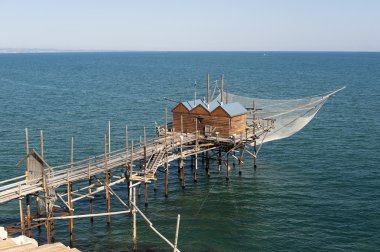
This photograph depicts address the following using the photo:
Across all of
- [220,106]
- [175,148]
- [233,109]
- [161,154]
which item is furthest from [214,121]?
[161,154]

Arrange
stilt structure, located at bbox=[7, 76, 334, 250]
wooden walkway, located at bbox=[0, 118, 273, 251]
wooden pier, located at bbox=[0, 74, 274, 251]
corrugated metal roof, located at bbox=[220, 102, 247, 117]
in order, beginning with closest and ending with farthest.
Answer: wooden walkway, located at bbox=[0, 118, 273, 251], wooden pier, located at bbox=[0, 74, 274, 251], stilt structure, located at bbox=[7, 76, 334, 250], corrugated metal roof, located at bbox=[220, 102, 247, 117]

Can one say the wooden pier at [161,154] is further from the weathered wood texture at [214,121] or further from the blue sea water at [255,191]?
the blue sea water at [255,191]

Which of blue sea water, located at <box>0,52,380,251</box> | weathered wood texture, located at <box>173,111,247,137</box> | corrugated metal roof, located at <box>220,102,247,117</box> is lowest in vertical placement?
blue sea water, located at <box>0,52,380,251</box>

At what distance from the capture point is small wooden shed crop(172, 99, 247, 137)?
146 feet

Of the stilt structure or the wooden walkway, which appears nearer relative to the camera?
the wooden walkway

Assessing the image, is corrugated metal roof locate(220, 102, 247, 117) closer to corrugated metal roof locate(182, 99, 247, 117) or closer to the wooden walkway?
corrugated metal roof locate(182, 99, 247, 117)

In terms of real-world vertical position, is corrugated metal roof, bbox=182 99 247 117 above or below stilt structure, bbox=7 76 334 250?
above

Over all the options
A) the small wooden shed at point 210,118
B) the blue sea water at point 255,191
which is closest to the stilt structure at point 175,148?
the small wooden shed at point 210,118

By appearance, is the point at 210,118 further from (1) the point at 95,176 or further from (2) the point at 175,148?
(1) the point at 95,176

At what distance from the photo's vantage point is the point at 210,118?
45.3 meters

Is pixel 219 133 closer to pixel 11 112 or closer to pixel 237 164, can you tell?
pixel 237 164

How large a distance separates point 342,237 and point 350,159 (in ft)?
64.9

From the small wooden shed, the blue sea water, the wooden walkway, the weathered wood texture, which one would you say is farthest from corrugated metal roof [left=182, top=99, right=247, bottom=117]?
the blue sea water

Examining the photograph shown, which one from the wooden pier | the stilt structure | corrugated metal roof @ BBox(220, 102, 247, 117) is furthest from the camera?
corrugated metal roof @ BBox(220, 102, 247, 117)
